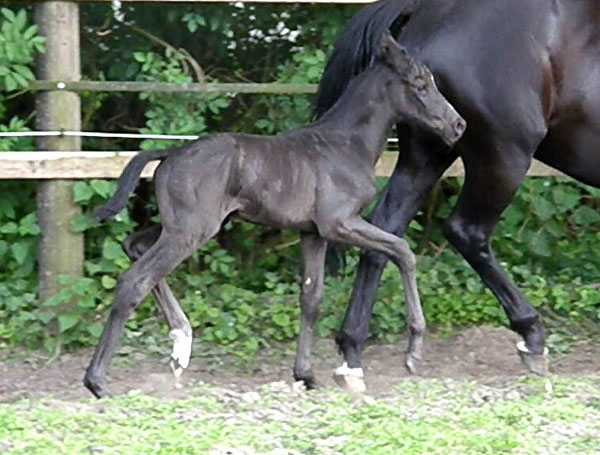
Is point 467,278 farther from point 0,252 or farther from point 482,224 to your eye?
point 0,252

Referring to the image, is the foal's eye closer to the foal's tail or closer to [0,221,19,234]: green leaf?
the foal's tail

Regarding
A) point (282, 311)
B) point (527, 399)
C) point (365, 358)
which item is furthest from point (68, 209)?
point (527, 399)

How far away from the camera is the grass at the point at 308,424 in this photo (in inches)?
170

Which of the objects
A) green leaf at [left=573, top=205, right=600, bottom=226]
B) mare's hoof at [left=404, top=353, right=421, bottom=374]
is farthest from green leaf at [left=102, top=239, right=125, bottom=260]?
green leaf at [left=573, top=205, right=600, bottom=226]

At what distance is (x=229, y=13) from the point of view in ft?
24.0

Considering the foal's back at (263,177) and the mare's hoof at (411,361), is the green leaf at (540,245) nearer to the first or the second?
the mare's hoof at (411,361)

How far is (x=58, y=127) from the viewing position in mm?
6719

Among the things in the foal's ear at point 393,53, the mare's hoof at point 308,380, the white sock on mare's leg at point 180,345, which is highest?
the foal's ear at point 393,53

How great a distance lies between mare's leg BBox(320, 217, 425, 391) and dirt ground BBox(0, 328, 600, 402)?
56cm

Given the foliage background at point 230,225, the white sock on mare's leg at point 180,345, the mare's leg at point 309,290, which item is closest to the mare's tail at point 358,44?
the mare's leg at point 309,290

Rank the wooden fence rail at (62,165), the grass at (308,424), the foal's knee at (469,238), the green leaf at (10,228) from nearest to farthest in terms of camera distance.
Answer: the grass at (308,424) → the foal's knee at (469,238) → the wooden fence rail at (62,165) → the green leaf at (10,228)

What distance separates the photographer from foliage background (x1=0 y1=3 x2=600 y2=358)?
6777mm

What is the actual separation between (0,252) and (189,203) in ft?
7.15

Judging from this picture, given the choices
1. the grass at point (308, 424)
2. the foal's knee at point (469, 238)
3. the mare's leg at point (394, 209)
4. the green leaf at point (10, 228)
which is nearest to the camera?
the grass at point (308, 424)
